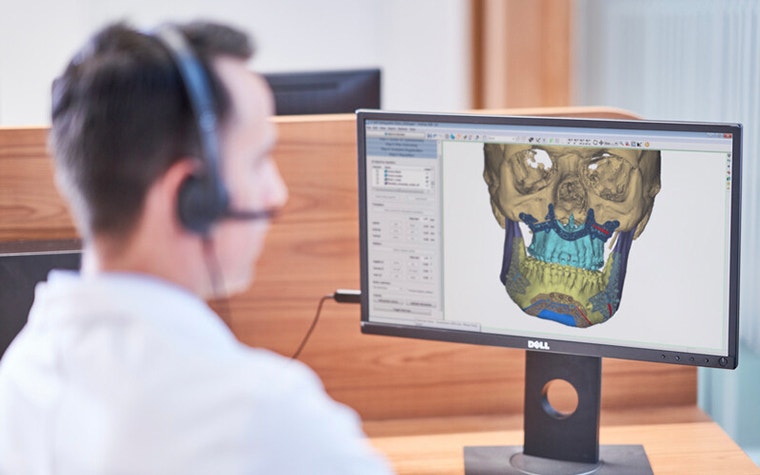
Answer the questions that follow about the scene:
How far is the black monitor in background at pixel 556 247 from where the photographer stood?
1283mm

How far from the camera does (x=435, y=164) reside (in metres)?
1.37

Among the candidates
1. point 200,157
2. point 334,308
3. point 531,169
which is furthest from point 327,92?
point 200,157

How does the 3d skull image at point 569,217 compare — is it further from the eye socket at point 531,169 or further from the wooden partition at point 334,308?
the wooden partition at point 334,308

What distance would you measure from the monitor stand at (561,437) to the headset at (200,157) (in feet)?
2.35

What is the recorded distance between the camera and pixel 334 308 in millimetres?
1533

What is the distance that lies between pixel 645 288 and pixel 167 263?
28.1 inches

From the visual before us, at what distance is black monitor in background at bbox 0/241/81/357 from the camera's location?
4.58 ft

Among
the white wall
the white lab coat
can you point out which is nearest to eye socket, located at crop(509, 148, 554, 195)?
the white lab coat

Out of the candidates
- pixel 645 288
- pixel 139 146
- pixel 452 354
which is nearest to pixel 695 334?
pixel 645 288

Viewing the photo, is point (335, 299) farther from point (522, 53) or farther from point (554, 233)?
point (522, 53)

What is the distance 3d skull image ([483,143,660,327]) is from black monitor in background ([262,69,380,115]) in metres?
0.67

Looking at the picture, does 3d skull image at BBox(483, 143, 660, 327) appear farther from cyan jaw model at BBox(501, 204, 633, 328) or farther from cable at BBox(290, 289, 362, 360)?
cable at BBox(290, 289, 362, 360)

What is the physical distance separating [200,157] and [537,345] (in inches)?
28.0

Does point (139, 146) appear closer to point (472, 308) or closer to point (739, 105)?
point (472, 308)
